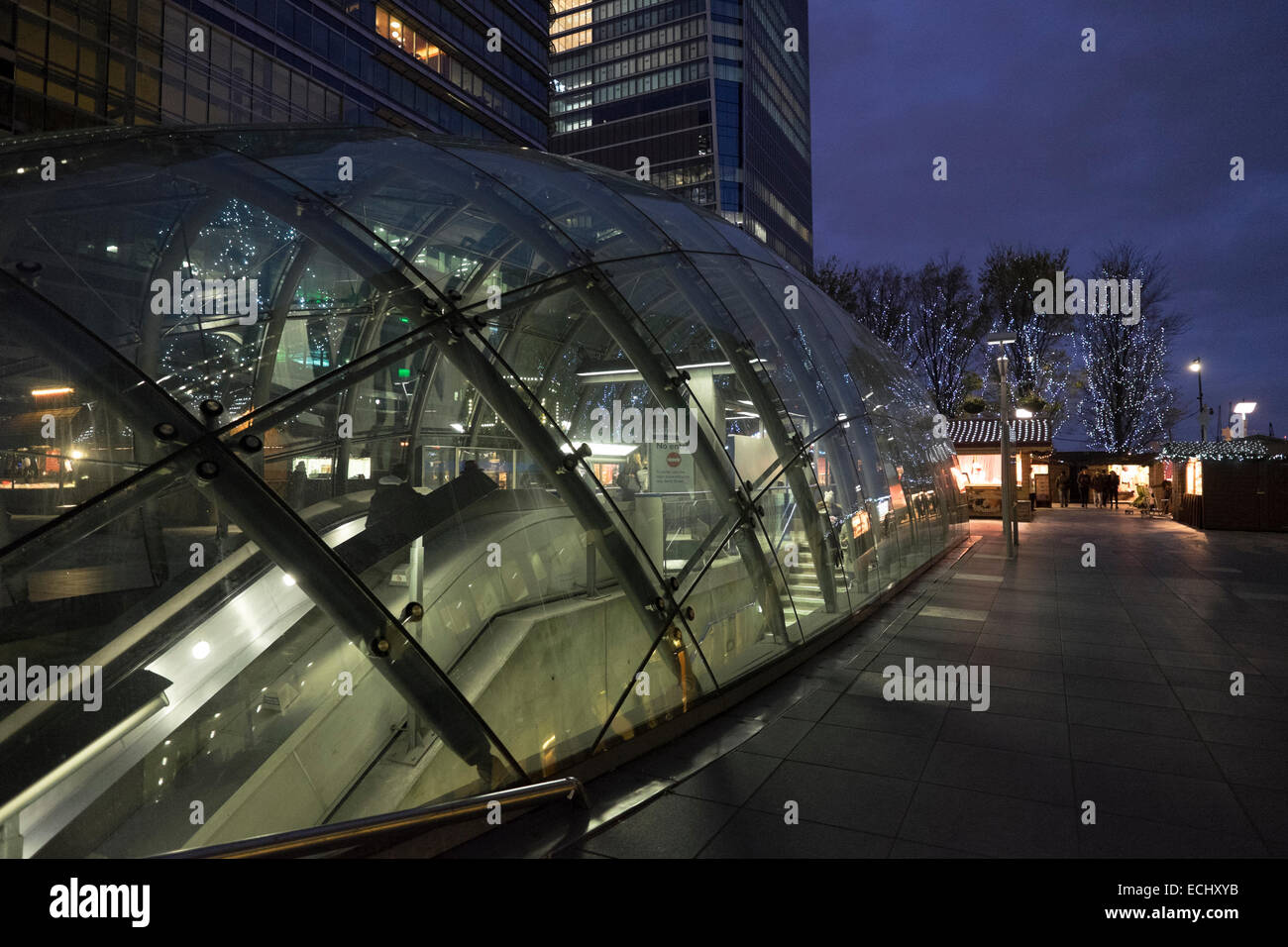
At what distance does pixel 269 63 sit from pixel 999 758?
38.0 metres

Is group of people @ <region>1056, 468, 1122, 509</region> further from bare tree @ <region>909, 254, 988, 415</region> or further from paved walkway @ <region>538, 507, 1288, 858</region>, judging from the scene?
paved walkway @ <region>538, 507, 1288, 858</region>

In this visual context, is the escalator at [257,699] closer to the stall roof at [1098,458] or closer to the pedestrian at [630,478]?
the pedestrian at [630,478]

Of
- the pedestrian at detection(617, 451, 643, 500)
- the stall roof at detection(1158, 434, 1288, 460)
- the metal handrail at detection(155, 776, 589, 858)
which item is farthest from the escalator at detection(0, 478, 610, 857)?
the stall roof at detection(1158, 434, 1288, 460)

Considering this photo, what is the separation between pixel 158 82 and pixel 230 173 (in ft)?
93.2

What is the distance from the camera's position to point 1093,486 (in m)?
46.1

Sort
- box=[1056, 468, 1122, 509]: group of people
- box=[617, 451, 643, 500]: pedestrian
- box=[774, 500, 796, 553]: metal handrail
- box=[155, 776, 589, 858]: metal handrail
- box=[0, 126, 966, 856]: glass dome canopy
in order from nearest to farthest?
box=[155, 776, 589, 858]: metal handrail < box=[0, 126, 966, 856]: glass dome canopy < box=[617, 451, 643, 500]: pedestrian < box=[774, 500, 796, 553]: metal handrail < box=[1056, 468, 1122, 509]: group of people

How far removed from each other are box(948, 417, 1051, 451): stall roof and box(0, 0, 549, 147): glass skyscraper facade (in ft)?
83.5

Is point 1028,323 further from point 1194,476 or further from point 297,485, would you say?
point 297,485

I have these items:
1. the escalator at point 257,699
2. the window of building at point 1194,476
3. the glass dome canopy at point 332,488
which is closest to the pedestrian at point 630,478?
the glass dome canopy at point 332,488

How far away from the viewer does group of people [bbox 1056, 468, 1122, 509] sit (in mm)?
40094

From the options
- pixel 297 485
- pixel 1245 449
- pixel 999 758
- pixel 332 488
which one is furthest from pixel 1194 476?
pixel 297 485

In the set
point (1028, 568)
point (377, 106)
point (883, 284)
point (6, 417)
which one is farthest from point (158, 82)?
point (883, 284)
